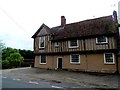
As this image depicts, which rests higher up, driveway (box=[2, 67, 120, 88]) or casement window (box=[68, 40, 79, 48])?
casement window (box=[68, 40, 79, 48])

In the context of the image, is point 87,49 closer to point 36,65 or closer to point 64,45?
point 64,45

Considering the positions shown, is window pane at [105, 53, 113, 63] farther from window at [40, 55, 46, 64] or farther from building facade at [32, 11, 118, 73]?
window at [40, 55, 46, 64]

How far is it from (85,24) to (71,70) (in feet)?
24.7

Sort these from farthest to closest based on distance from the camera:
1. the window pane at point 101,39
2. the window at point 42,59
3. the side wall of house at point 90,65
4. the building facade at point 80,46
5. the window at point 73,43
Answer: the window at point 42,59, the window at point 73,43, the window pane at point 101,39, the building facade at point 80,46, the side wall of house at point 90,65

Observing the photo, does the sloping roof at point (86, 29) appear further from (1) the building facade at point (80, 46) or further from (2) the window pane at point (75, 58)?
(2) the window pane at point (75, 58)

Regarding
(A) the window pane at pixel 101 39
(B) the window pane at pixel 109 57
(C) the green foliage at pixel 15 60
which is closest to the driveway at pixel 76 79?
(B) the window pane at pixel 109 57

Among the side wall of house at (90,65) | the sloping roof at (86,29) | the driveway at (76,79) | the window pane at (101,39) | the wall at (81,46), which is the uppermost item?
the sloping roof at (86,29)

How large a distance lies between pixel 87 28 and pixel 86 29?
270 mm

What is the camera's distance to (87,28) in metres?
27.5

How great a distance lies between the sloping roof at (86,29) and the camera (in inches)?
983

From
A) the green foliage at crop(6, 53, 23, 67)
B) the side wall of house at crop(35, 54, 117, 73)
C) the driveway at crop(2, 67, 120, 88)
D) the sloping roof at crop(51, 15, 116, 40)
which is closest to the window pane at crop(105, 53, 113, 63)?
the side wall of house at crop(35, 54, 117, 73)

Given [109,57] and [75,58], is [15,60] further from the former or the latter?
[109,57]

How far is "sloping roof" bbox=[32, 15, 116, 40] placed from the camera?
24966 mm

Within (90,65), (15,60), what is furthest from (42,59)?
(15,60)
